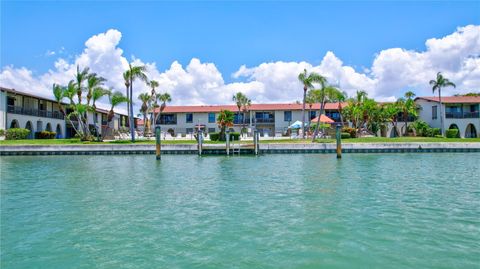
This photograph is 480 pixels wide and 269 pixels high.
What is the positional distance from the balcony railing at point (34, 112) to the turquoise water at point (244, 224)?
3705 cm

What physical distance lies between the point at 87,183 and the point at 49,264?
12091 mm

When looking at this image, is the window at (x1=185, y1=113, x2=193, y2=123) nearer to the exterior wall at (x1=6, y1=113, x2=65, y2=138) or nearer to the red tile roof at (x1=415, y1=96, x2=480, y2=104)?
the exterior wall at (x1=6, y1=113, x2=65, y2=138)

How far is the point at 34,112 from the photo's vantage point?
56688mm

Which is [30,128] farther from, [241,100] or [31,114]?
[241,100]

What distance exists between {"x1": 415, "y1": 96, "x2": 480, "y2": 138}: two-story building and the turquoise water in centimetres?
5231

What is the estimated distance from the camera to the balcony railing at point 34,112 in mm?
51819

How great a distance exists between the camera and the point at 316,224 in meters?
11.0

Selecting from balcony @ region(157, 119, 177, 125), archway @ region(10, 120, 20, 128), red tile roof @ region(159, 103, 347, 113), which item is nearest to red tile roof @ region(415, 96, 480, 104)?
red tile roof @ region(159, 103, 347, 113)

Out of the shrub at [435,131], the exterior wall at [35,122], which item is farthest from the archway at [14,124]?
the shrub at [435,131]

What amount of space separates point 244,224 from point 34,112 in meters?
54.4

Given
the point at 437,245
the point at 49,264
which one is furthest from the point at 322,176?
the point at 49,264

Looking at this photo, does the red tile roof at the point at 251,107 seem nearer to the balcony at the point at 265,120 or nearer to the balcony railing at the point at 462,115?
the balcony at the point at 265,120

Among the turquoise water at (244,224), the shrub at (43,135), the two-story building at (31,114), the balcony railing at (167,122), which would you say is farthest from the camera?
the balcony railing at (167,122)

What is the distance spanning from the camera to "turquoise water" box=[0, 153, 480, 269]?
27.5 ft
